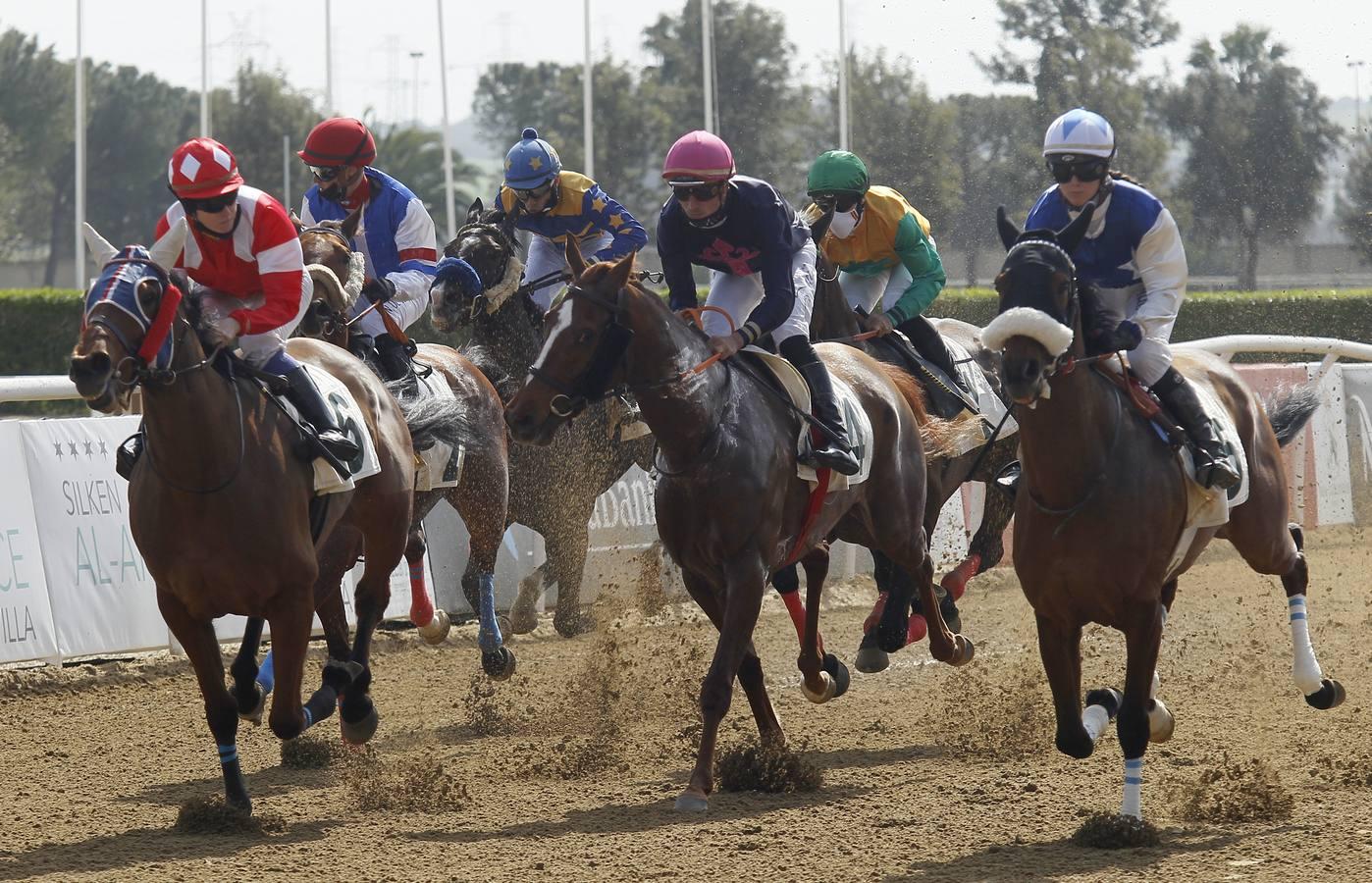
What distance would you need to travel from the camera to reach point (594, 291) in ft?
20.2

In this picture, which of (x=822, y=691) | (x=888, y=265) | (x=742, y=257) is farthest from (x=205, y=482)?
(x=888, y=265)

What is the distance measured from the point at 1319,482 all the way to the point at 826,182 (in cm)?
713

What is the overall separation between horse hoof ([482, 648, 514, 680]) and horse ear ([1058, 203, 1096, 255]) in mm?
3949

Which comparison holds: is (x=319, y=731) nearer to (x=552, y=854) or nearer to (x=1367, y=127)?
(x=552, y=854)

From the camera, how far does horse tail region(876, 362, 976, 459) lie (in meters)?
8.04

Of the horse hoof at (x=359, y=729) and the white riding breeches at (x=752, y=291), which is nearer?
the horse hoof at (x=359, y=729)

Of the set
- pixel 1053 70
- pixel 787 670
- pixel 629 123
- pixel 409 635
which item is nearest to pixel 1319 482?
pixel 787 670

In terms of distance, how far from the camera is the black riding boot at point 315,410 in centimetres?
624

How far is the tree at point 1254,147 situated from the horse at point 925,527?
2419 centimetres

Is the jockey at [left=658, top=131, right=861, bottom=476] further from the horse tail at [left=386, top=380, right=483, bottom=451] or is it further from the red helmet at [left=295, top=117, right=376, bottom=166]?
the red helmet at [left=295, top=117, right=376, bottom=166]

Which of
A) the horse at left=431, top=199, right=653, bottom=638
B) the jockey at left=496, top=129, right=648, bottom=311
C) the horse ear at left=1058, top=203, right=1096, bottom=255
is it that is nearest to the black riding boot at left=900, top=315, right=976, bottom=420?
the jockey at left=496, top=129, right=648, bottom=311

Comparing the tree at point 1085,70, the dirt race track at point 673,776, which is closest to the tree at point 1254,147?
the tree at point 1085,70

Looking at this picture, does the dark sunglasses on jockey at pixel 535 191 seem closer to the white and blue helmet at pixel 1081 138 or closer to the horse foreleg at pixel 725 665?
the horse foreleg at pixel 725 665

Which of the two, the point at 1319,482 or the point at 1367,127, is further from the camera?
the point at 1367,127
